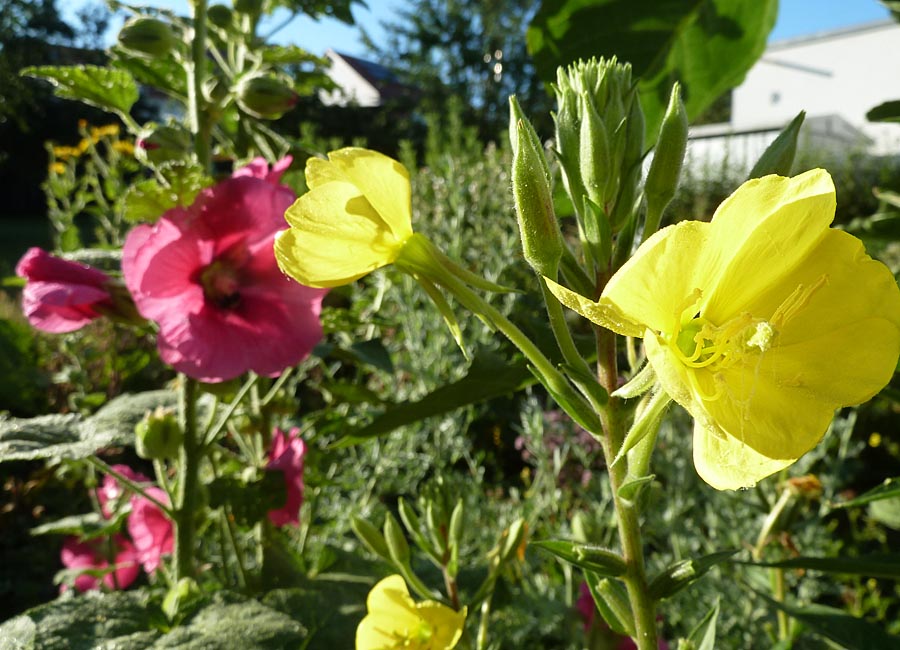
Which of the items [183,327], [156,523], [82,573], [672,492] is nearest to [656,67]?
[183,327]

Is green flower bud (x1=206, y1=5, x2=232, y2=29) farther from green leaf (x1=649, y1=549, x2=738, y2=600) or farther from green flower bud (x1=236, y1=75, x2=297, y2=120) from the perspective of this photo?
green leaf (x1=649, y1=549, x2=738, y2=600)

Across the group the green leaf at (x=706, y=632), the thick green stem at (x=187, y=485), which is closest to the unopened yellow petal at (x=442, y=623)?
the green leaf at (x=706, y=632)

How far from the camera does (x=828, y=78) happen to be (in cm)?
1508

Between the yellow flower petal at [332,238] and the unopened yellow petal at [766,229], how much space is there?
0.20 m

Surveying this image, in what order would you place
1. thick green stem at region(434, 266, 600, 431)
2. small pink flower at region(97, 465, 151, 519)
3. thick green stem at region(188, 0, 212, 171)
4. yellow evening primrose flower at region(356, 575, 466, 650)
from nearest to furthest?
thick green stem at region(434, 266, 600, 431), yellow evening primrose flower at region(356, 575, 466, 650), thick green stem at region(188, 0, 212, 171), small pink flower at region(97, 465, 151, 519)

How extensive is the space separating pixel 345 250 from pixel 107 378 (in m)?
2.40

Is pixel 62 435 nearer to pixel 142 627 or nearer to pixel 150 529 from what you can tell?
pixel 142 627

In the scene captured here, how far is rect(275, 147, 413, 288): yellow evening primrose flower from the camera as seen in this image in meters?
0.46

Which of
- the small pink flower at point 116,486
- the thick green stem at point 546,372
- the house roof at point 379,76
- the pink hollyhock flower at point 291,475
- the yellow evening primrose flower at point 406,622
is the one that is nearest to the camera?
the thick green stem at point 546,372

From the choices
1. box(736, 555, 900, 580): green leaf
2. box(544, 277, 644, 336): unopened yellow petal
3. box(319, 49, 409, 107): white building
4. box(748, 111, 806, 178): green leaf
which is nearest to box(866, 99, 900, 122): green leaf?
box(748, 111, 806, 178): green leaf

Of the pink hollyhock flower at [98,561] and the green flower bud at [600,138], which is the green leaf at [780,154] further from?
the pink hollyhock flower at [98,561]

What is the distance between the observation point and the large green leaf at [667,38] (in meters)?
0.62

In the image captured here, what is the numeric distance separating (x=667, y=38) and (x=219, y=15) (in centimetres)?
61

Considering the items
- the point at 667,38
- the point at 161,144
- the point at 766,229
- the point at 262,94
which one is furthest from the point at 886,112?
the point at 161,144
